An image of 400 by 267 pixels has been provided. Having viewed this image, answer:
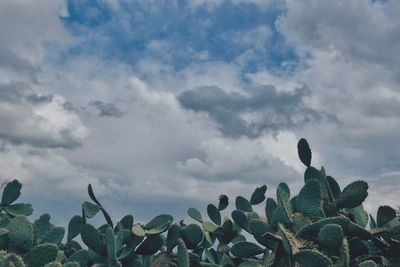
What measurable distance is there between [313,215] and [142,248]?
1.65 metres

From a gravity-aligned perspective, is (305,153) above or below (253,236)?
above

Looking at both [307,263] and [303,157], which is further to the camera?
[303,157]

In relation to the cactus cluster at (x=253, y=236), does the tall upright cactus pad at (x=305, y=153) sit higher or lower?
higher

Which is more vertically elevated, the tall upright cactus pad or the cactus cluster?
the tall upright cactus pad

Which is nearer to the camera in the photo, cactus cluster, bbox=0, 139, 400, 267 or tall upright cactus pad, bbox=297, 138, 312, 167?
cactus cluster, bbox=0, 139, 400, 267

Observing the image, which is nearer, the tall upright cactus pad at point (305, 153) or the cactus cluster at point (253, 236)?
the cactus cluster at point (253, 236)

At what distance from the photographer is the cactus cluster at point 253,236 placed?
4.28 meters

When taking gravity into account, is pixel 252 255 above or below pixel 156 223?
below

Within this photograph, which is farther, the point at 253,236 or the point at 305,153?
the point at 305,153

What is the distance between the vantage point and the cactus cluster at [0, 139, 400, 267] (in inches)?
168

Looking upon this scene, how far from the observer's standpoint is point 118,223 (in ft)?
17.0

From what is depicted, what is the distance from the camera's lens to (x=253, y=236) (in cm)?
475

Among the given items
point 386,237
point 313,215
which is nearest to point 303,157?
point 313,215

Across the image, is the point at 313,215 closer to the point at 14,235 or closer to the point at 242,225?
the point at 242,225
